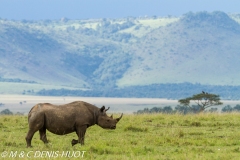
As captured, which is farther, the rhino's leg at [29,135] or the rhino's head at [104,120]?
the rhino's head at [104,120]

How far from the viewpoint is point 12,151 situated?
14.8m

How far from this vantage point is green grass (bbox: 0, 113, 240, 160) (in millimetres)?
14609

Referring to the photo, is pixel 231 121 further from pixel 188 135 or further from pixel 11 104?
pixel 11 104

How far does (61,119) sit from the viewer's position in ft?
51.5

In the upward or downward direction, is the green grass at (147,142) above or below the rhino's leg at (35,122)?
below

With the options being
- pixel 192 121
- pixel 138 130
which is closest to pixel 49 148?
pixel 138 130

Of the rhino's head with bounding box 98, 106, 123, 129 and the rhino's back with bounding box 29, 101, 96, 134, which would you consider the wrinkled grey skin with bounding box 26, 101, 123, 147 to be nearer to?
the rhino's back with bounding box 29, 101, 96, 134

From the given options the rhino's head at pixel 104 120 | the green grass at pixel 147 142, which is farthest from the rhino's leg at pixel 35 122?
the rhino's head at pixel 104 120

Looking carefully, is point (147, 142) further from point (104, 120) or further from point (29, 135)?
point (29, 135)

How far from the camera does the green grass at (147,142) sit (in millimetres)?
14609

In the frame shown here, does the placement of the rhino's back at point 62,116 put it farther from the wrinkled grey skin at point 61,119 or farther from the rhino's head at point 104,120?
the rhino's head at point 104,120

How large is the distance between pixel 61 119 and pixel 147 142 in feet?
8.06

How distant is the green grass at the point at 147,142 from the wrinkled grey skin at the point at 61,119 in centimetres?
34

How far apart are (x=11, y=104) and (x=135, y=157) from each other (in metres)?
147
